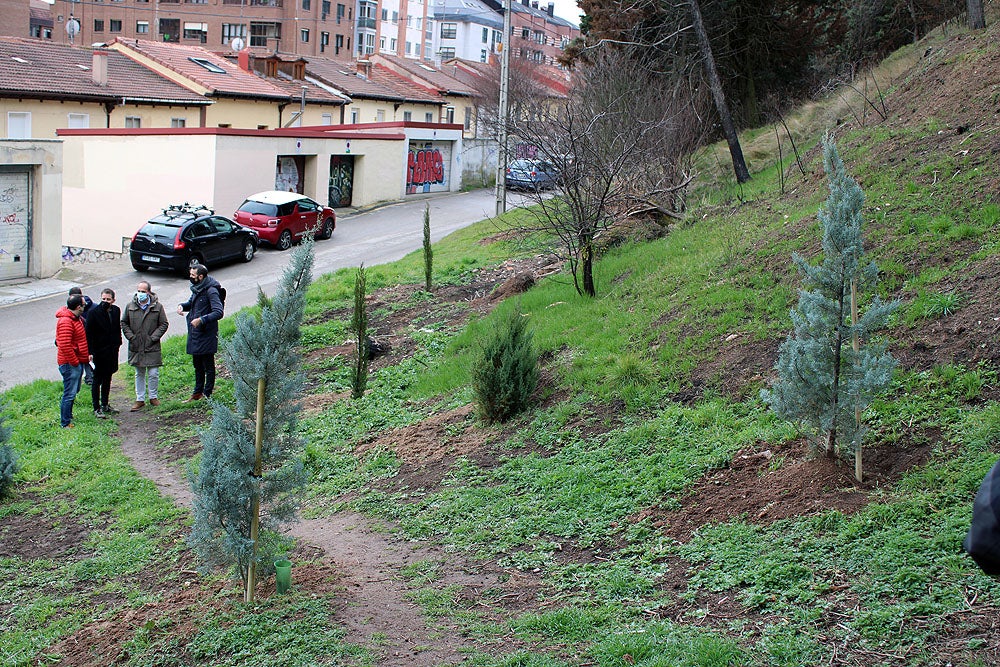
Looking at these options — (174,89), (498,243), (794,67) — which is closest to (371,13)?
(174,89)

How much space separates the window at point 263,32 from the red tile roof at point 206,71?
106ft

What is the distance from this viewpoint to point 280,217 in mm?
27156

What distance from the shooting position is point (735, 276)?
11047 millimetres

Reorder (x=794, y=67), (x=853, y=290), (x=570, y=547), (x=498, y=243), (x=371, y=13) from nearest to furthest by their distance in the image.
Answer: (x=853, y=290)
(x=570, y=547)
(x=498, y=243)
(x=794, y=67)
(x=371, y=13)

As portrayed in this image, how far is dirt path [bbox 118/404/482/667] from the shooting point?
5.36 metres

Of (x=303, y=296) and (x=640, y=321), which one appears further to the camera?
(x=640, y=321)

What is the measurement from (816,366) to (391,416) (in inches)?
224

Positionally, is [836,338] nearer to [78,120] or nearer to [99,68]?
[78,120]

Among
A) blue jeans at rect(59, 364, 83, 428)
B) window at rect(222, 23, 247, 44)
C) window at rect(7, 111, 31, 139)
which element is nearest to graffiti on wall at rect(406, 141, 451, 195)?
window at rect(7, 111, 31, 139)

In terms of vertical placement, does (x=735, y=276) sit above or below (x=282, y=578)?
above

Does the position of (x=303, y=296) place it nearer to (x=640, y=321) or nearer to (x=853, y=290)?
(x=853, y=290)

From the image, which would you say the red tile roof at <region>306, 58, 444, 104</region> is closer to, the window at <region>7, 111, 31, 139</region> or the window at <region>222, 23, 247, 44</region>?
the window at <region>7, 111, 31, 139</region>

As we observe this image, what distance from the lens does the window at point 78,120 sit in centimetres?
3174

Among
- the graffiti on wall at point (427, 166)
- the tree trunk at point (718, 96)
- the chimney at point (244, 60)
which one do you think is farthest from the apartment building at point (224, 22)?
the tree trunk at point (718, 96)
